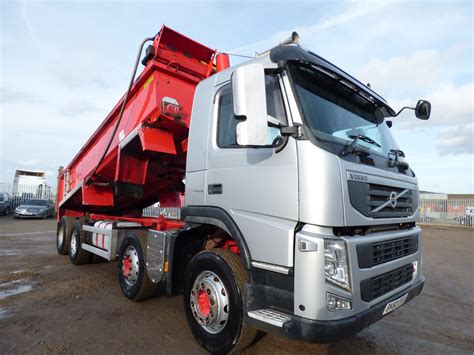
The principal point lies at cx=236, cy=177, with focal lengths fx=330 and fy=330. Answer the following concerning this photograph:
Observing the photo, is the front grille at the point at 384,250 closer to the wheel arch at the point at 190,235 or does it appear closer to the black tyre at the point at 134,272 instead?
the wheel arch at the point at 190,235

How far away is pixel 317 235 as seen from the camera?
236cm

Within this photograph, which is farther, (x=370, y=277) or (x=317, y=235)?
(x=370, y=277)

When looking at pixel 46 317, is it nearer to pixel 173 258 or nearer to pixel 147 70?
pixel 173 258

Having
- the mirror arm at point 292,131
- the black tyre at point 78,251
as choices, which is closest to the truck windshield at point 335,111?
the mirror arm at point 292,131

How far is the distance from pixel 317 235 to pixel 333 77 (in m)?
1.52

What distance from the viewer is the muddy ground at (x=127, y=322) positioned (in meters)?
3.30

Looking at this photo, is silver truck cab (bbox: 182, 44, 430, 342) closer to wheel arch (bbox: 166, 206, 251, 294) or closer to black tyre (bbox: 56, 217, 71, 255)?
wheel arch (bbox: 166, 206, 251, 294)

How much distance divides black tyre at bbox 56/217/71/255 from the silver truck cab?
5.50m

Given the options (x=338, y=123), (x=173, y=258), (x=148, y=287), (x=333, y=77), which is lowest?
(x=148, y=287)

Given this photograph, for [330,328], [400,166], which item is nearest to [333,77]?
[400,166]

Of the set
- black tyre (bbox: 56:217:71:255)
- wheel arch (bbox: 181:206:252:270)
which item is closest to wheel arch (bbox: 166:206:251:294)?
wheel arch (bbox: 181:206:252:270)

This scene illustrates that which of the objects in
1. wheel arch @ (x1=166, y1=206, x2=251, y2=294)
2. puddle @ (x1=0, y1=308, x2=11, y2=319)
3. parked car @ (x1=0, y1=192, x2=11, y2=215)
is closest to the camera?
wheel arch @ (x1=166, y1=206, x2=251, y2=294)

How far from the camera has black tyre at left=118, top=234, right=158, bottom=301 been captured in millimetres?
4285

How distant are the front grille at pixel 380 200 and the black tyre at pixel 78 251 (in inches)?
233
